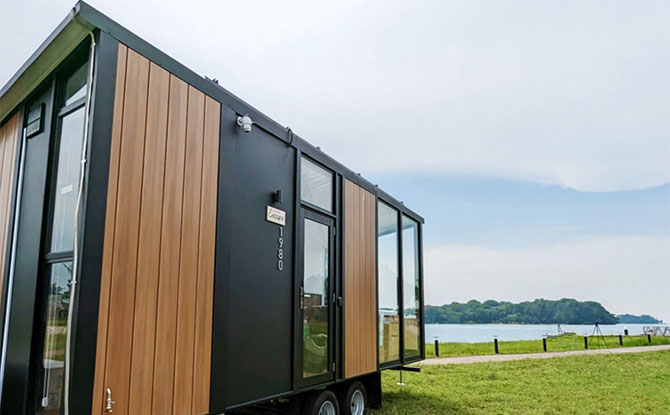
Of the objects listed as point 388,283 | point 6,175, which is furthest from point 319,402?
point 6,175

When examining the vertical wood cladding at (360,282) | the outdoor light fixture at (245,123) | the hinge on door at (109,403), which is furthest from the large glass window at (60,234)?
the vertical wood cladding at (360,282)

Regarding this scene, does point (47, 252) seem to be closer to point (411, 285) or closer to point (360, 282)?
point (360, 282)

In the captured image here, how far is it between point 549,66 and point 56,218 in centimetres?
902

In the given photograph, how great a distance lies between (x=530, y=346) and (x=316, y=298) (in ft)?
44.3

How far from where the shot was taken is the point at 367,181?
5.75m

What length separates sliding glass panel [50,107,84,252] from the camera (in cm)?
273

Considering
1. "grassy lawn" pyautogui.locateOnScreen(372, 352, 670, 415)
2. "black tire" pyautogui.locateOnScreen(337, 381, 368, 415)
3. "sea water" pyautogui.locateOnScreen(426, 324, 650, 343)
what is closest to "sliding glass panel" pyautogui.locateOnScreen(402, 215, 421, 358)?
"grassy lawn" pyautogui.locateOnScreen(372, 352, 670, 415)

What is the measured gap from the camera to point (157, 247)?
2783 millimetres

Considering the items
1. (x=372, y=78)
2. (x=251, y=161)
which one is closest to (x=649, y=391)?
(x=372, y=78)

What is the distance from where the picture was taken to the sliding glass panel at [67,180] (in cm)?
273

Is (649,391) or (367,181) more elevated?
(367,181)

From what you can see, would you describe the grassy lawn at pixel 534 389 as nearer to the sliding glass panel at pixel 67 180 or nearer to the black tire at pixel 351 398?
the black tire at pixel 351 398

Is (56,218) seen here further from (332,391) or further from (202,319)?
(332,391)

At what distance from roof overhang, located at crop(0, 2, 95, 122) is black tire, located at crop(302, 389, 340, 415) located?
3265mm
